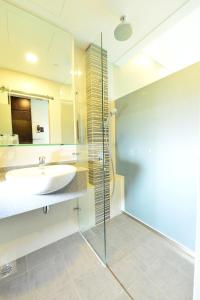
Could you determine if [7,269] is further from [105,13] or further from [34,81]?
[105,13]

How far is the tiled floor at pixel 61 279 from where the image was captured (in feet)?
3.44

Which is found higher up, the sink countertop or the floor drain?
the sink countertop

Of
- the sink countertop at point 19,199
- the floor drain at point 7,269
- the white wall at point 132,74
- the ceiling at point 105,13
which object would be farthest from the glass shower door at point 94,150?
the floor drain at point 7,269

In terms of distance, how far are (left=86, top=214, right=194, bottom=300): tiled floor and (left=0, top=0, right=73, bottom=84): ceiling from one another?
5.75 feet

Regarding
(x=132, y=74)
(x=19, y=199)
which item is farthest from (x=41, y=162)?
(x=132, y=74)

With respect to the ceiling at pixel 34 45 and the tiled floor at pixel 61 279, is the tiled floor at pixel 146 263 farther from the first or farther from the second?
the ceiling at pixel 34 45

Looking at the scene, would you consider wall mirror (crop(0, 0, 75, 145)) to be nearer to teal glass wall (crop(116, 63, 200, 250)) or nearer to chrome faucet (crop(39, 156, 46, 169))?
chrome faucet (crop(39, 156, 46, 169))

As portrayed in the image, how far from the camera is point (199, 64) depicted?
1276 millimetres

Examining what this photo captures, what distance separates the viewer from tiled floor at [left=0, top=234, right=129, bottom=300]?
1.05 metres

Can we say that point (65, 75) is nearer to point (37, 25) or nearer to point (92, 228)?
point (37, 25)

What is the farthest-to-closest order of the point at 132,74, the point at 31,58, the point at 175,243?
the point at 132,74 < the point at 175,243 < the point at 31,58

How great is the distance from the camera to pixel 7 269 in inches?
49.0

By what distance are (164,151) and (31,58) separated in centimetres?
163

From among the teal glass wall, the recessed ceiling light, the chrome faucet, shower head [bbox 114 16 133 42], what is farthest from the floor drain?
shower head [bbox 114 16 133 42]
